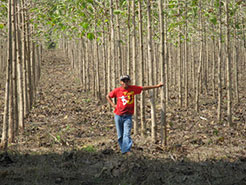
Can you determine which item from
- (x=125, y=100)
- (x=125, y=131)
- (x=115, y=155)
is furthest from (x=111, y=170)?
(x=125, y=100)

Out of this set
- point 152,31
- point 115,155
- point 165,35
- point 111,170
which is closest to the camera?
point 111,170

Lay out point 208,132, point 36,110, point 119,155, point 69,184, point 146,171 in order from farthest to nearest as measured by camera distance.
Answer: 1. point 36,110
2. point 208,132
3. point 119,155
4. point 146,171
5. point 69,184

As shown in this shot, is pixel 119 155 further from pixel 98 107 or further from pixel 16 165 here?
pixel 98 107

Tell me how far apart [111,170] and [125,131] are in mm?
1491

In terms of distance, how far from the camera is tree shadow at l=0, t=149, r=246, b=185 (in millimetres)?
5945

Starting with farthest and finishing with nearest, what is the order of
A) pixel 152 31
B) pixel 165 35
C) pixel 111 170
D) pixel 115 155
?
pixel 165 35 < pixel 152 31 < pixel 115 155 < pixel 111 170

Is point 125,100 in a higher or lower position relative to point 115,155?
higher

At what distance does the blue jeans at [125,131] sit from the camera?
775 centimetres

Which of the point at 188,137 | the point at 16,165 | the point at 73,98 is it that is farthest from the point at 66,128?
the point at 73,98

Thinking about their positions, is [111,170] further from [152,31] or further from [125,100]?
Answer: [152,31]

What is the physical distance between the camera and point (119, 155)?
7.75 metres

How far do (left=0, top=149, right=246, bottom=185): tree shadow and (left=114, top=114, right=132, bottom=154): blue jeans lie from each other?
0.80 feet

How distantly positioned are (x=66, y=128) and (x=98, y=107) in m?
5.20

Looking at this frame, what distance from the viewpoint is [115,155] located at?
7812 millimetres
